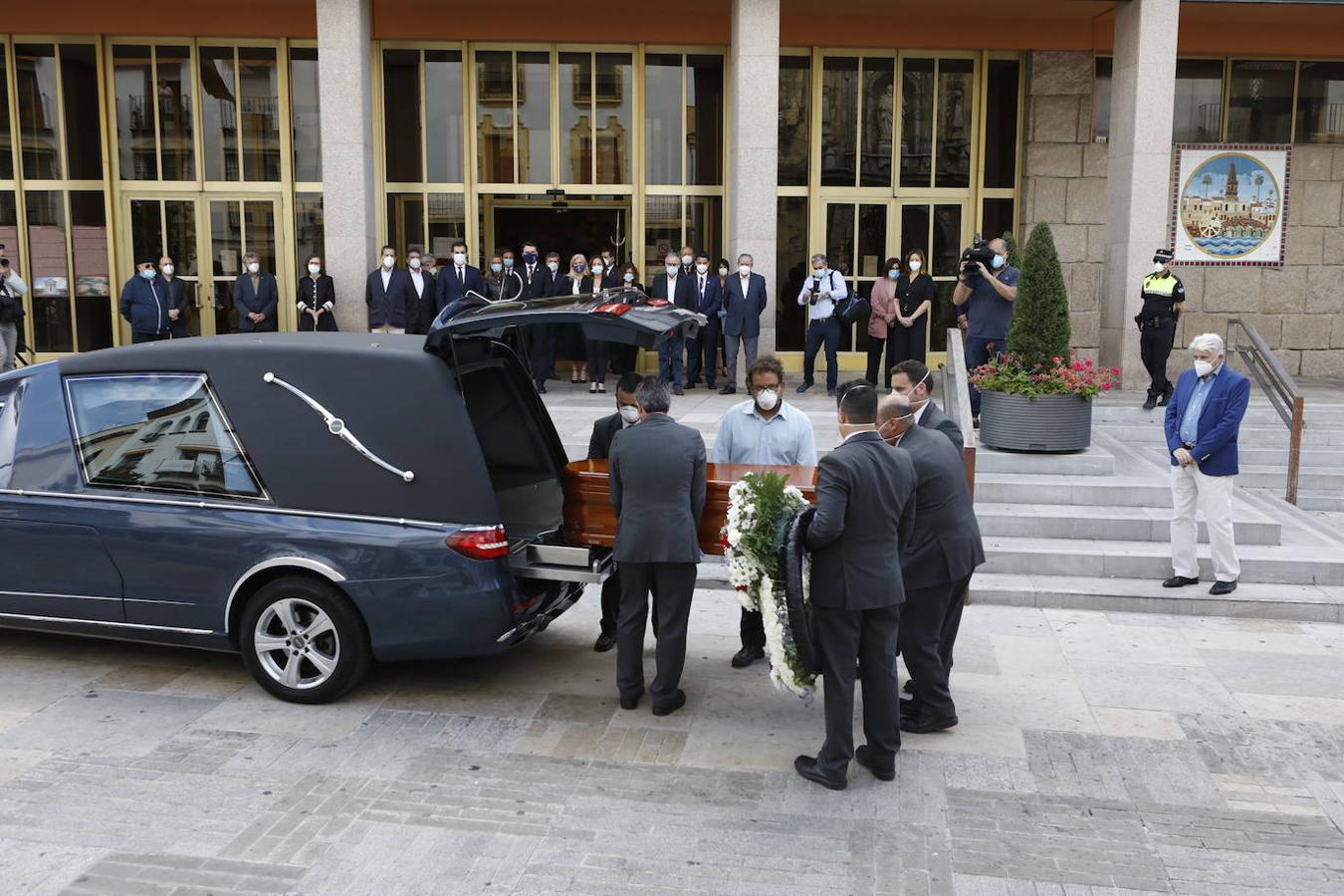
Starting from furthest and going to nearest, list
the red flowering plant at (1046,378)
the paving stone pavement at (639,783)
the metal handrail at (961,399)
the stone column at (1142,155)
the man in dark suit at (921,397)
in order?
1. the stone column at (1142,155)
2. the red flowering plant at (1046,378)
3. the metal handrail at (961,399)
4. the man in dark suit at (921,397)
5. the paving stone pavement at (639,783)

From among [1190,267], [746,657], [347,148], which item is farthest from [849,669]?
[1190,267]

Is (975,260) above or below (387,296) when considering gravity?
above

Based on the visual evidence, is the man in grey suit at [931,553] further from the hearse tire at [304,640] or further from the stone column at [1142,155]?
the stone column at [1142,155]

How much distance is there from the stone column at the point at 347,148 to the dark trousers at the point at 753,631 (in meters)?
10.3

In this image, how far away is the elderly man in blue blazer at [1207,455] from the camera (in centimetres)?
836

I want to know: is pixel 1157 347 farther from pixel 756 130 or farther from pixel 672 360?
pixel 672 360

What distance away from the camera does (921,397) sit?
22.7 ft

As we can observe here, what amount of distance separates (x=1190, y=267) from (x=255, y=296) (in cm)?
1411

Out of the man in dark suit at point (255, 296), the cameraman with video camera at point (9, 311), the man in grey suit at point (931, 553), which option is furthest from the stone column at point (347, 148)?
the man in grey suit at point (931, 553)

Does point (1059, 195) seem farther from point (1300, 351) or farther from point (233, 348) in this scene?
point (233, 348)

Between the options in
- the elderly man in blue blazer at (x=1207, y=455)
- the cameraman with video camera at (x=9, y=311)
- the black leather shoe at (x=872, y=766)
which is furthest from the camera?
the cameraman with video camera at (x=9, y=311)

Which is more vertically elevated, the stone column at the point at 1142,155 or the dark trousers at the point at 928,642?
the stone column at the point at 1142,155

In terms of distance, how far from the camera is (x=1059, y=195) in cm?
1816

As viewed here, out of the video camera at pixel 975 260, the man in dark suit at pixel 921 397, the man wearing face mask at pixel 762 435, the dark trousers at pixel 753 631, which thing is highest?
the video camera at pixel 975 260
